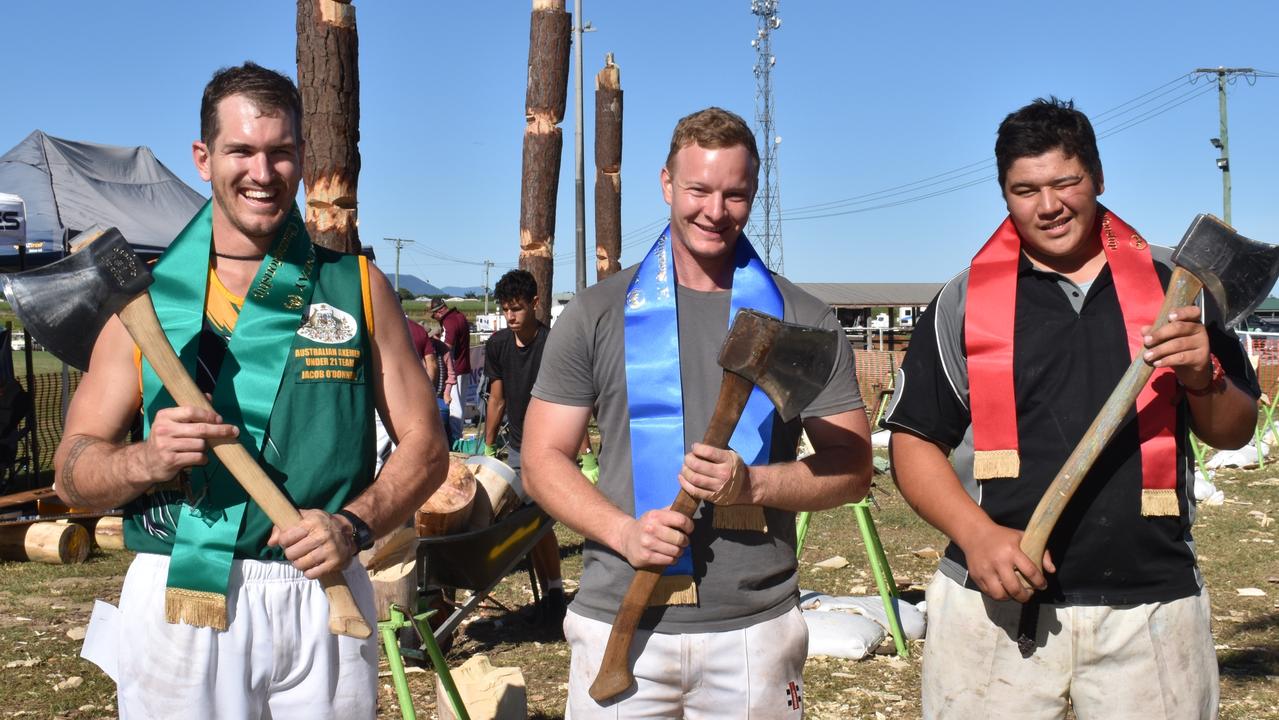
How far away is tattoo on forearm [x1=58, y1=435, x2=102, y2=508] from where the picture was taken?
227 cm

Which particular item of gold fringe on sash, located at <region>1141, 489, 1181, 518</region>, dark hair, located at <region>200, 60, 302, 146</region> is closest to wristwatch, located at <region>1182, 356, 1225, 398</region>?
gold fringe on sash, located at <region>1141, 489, 1181, 518</region>

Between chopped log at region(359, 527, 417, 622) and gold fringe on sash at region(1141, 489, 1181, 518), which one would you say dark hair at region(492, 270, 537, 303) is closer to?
chopped log at region(359, 527, 417, 622)

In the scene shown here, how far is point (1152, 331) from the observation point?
7.57ft

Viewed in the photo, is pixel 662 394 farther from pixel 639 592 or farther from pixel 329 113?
pixel 329 113

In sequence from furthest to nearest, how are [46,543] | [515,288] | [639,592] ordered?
[46,543] → [515,288] → [639,592]

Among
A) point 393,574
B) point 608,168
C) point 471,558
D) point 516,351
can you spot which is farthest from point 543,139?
point 393,574

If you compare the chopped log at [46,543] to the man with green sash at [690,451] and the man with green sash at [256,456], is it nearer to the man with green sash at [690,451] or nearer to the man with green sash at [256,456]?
the man with green sash at [256,456]

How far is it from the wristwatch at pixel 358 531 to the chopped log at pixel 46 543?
6.89 metres

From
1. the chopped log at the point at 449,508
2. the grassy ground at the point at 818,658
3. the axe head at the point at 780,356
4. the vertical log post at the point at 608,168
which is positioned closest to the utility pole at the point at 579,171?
the vertical log post at the point at 608,168

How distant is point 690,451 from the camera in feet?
8.07

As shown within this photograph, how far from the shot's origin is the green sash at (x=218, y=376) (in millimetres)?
2225

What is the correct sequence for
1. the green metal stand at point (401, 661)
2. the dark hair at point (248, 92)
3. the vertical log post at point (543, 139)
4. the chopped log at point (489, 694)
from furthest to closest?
the vertical log post at point (543, 139), the chopped log at point (489, 694), the green metal stand at point (401, 661), the dark hair at point (248, 92)

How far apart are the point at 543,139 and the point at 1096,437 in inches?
315

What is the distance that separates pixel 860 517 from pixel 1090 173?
351cm
